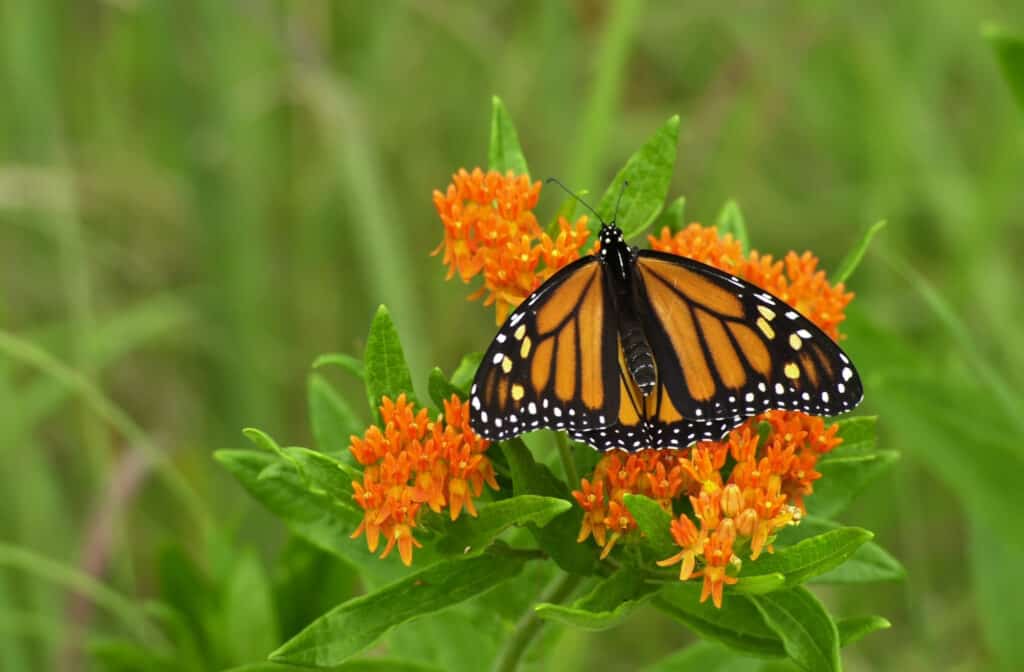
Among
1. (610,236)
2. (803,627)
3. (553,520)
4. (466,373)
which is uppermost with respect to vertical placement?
(610,236)

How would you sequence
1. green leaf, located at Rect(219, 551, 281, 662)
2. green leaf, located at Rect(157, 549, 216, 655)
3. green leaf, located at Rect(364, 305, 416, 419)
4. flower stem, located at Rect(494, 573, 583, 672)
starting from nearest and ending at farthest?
green leaf, located at Rect(364, 305, 416, 419)
flower stem, located at Rect(494, 573, 583, 672)
green leaf, located at Rect(219, 551, 281, 662)
green leaf, located at Rect(157, 549, 216, 655)

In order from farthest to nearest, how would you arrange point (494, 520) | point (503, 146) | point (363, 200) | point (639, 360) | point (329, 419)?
point (363, 200)
point (329, 419)
point (503, 146)
point (639, 360)
point (494, 520)

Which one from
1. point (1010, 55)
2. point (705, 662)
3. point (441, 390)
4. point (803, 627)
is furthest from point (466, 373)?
point (1010, 55)

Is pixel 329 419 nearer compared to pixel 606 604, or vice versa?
pixel 606 604

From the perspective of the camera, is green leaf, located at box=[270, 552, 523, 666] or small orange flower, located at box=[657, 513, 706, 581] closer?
small orange flower, located at box=[657, 513, 706, 581]

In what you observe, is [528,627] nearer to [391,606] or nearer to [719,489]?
[391,606]

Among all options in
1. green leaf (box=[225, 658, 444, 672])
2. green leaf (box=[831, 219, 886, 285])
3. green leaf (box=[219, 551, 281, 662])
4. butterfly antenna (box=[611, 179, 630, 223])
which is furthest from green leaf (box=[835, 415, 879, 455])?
green leaf (box=[219, 551, 281, 662])

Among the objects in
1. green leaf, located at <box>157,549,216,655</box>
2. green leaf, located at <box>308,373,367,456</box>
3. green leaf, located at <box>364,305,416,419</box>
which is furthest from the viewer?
green leaf, located at <box>157,549,216,655</box>

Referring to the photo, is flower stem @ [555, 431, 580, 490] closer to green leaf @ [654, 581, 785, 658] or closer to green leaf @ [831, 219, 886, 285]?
green leaf @ [654, 581, 785, 658]

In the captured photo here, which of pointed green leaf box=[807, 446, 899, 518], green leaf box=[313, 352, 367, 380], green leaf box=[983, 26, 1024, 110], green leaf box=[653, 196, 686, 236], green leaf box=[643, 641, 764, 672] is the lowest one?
green leaf box=[643, 641, 764, 672]
